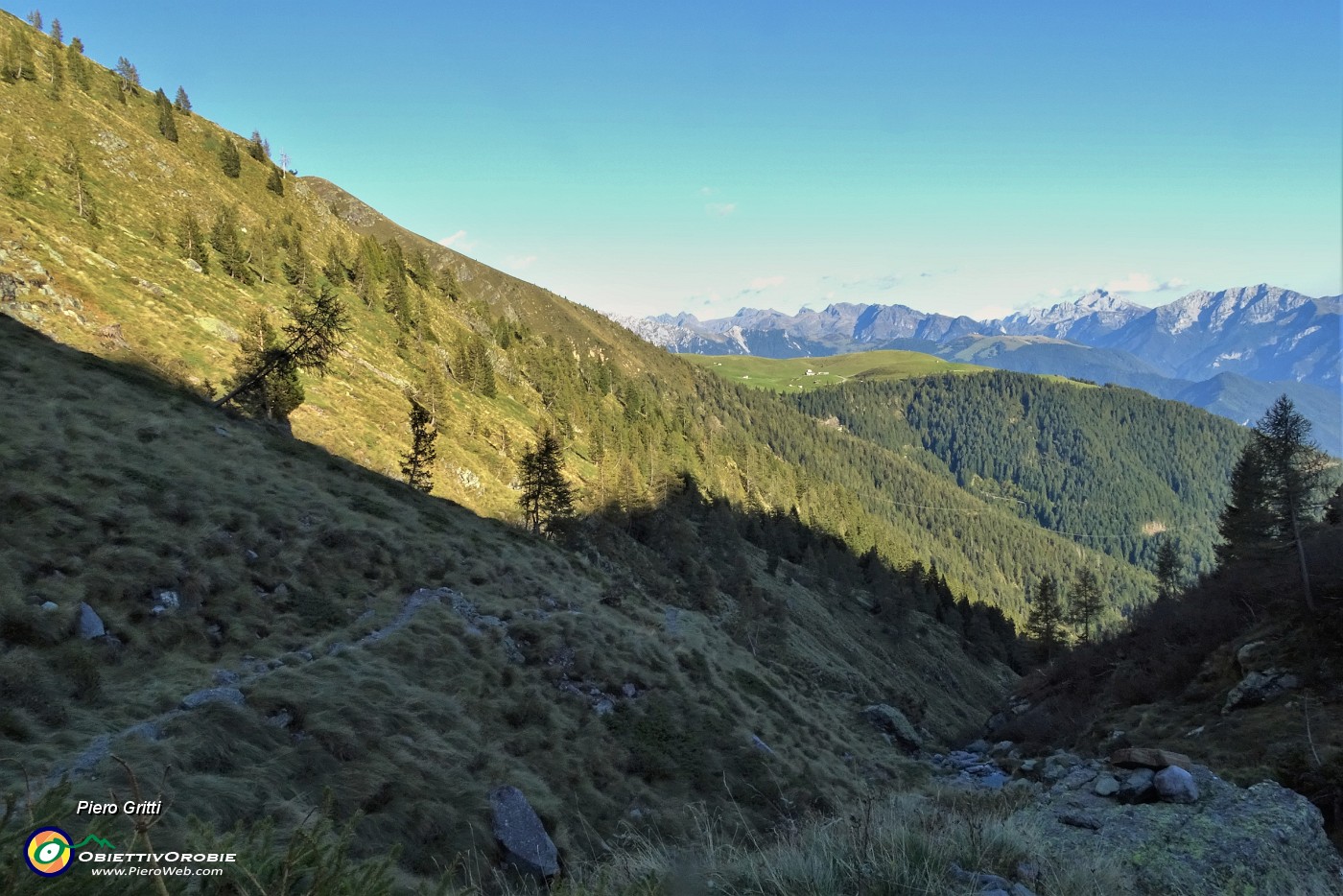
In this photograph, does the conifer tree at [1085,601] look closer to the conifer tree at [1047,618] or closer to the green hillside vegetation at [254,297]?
the conifer tree at [1047,618]

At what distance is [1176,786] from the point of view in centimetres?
1445

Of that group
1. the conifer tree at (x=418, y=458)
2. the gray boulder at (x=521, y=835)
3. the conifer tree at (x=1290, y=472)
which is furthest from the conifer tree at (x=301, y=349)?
the conifer tree at (x=1290, y=472)

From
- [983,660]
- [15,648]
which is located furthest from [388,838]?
[983,660]

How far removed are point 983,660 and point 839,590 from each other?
26.2m

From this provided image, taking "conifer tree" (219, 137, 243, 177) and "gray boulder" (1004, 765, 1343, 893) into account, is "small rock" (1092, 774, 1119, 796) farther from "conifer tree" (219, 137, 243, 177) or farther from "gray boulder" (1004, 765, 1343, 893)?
"conifer tree" (219, 137, 243, 177)

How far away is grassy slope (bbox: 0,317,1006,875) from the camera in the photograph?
35.5 ft

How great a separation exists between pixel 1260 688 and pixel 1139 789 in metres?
14.5

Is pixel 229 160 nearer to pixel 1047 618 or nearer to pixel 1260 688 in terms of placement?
pixel 1260 688

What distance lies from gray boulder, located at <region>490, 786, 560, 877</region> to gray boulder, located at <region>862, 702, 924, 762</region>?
3773 cm

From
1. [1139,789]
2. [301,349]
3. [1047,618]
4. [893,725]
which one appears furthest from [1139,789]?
[1047,618]

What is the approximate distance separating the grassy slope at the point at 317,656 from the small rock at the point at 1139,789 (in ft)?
27.5

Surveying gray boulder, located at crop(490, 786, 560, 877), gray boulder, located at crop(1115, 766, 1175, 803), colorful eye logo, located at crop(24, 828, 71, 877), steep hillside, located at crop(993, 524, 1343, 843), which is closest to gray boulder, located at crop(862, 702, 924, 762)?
A: steep hillside, located at crop(993, 524, 1343, 843)

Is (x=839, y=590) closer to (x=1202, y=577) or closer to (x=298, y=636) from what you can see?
(x=1202, y=577)

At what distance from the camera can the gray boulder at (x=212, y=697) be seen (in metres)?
11.9
